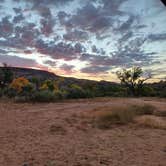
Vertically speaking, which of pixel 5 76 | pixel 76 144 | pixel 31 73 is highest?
pixel 31 73

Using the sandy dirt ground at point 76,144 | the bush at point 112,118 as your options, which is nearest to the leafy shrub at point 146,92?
the bush at point 112,118

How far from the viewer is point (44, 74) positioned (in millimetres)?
99750

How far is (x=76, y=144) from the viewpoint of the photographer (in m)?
8.62

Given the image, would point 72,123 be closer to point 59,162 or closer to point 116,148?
point 116,148

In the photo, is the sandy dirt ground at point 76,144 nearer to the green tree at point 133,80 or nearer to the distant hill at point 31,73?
the green tree at point 133,80

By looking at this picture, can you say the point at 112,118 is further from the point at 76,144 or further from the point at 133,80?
the point at 133,80

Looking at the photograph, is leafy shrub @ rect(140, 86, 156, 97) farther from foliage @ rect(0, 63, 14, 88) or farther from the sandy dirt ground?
the sandy dirt ground

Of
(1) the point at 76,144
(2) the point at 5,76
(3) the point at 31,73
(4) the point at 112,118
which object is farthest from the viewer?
(3) the point at 31,73

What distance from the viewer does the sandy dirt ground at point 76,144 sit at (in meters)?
7.02

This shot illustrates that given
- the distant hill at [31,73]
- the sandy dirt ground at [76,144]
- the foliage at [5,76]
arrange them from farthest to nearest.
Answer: the distant hill at [31,73] → the foliage at [5,76] → the sandy dirt ground at [76,144]

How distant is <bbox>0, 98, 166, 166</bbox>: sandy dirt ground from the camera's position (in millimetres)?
7016

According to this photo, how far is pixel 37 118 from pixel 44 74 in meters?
87.3

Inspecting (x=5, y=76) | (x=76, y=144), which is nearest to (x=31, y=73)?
(x=5, y=76)

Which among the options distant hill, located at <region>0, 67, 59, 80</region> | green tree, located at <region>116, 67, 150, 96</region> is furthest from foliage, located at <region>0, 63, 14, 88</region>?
distant hill, located at <region>0, 67, 59, 80</region>
